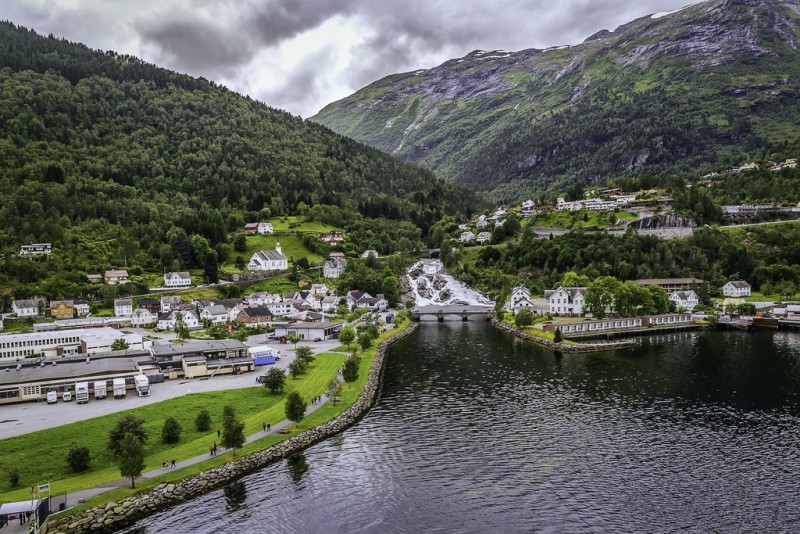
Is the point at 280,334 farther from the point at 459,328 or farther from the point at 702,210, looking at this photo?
the point at 702,210

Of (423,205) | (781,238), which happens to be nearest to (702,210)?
(781,238)

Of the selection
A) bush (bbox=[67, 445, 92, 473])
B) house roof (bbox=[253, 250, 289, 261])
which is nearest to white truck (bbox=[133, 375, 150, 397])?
bush (bbox=[67, 445, 92, 473])

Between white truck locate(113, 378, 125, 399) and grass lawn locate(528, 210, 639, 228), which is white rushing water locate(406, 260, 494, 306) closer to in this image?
grass lawn locate(528, 210, 639, 228)

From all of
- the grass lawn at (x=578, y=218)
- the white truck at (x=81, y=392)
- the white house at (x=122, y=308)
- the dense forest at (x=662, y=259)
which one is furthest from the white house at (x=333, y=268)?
the white truck at (x=81, y=392)

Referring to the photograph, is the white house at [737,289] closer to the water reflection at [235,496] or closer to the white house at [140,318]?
the water reflection at [235,496]

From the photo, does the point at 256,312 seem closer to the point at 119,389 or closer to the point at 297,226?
the point at 119,389

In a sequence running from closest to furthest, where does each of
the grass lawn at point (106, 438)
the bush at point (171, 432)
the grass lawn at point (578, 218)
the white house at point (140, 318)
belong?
the grass lawn at point (106, 438)
the bush at point (171, 432)
the white house at point (140, 318)
the grass lawn at point (578, 218)
